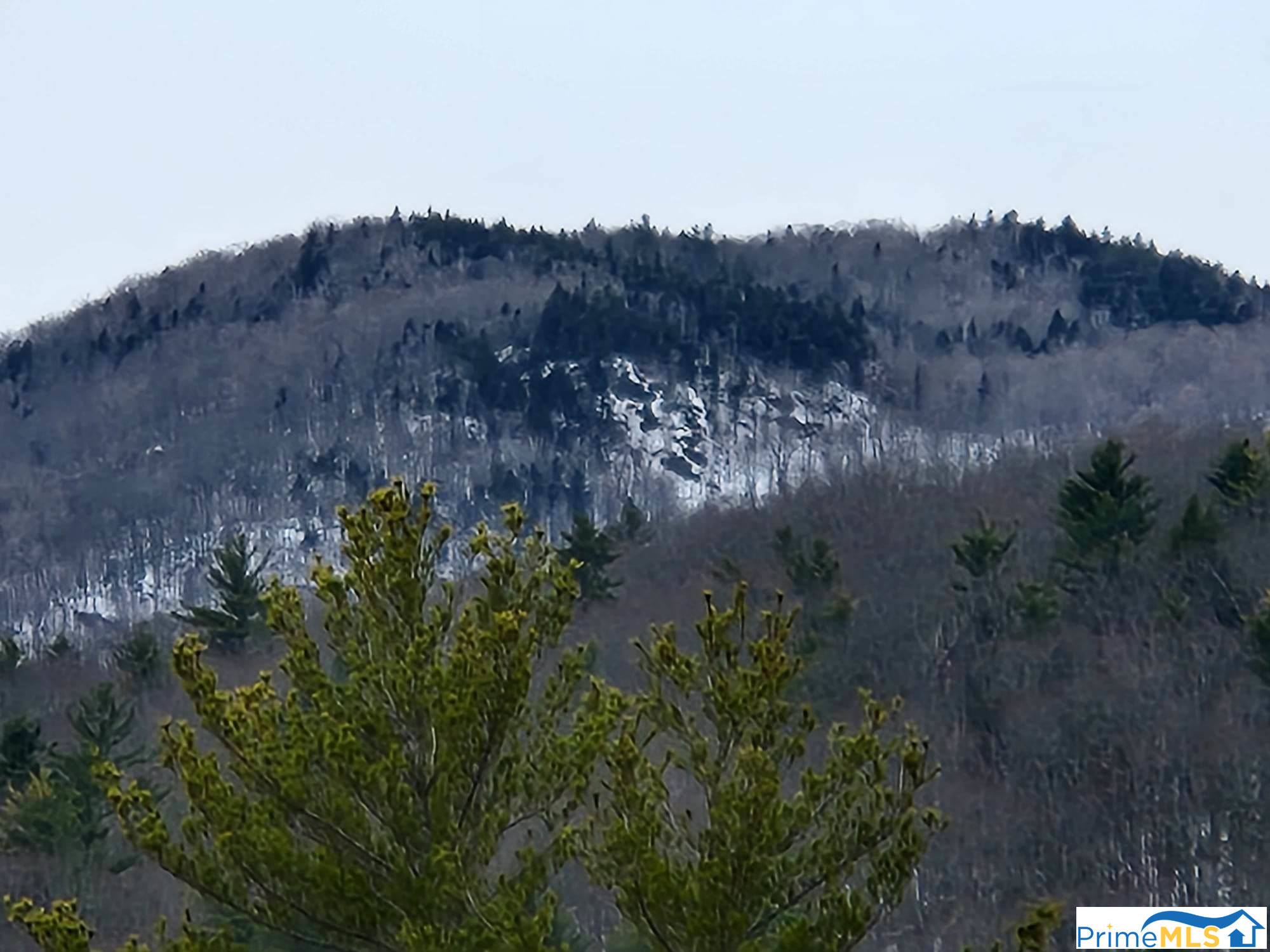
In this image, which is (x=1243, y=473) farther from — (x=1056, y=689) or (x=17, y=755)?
(x=17, y=755)

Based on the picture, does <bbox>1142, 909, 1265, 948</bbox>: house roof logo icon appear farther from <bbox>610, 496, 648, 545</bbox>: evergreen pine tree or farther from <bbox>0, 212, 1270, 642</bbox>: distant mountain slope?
Result: <bbox>0, 212, 1270, 642</bbox>: distant mountain slope

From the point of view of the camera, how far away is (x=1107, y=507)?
3334 centimetres

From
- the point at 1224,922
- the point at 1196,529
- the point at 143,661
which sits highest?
the point at 1196,529

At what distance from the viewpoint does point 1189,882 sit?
92.3 feet

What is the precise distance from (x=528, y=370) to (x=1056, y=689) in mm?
94189

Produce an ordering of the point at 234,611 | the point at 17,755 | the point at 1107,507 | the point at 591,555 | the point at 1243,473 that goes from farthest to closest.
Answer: the point at 591,555
the point at 234,611
the point at 1243,473
the point at 1107,507
the point at 17,755

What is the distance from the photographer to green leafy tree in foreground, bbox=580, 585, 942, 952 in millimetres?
7805

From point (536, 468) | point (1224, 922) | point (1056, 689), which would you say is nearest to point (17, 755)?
point (1224, 922)

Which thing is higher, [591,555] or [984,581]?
[591,555]

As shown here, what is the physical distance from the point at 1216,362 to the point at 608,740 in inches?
4655

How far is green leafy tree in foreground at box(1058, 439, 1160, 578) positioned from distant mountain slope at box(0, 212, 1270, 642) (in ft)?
221

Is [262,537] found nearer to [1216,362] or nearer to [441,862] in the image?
[1216,362]

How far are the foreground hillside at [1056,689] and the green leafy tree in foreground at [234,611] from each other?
1.50ft

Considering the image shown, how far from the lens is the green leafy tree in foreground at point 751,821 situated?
7805mm
